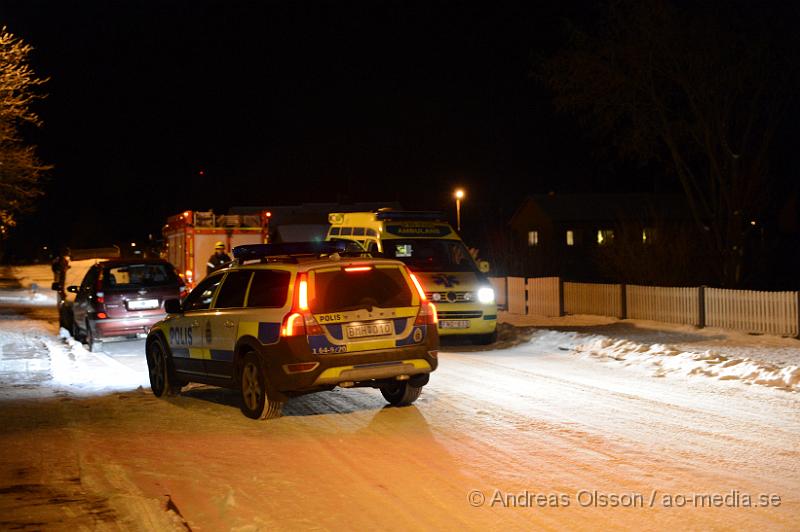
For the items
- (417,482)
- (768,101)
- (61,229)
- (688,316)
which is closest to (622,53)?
(768,101)

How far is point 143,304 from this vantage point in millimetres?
17500

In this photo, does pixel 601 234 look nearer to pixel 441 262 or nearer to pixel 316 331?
pixel 441 262

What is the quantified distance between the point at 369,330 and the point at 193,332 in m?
2.61

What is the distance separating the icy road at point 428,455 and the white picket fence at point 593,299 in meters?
8.76

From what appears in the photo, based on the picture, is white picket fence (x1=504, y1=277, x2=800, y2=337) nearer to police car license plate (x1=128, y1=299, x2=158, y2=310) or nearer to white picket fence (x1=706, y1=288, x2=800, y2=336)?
white picket fence (x1=706, y1=288, x2=800, y2=336)

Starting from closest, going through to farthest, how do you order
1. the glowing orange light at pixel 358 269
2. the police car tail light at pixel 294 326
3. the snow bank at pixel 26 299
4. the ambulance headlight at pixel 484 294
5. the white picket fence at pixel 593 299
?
1. the police car tail light at pixel 294 326
2. the glowing orange light at pixel 358 269
3. the ambulance headlight at pixel 484 294
4. the white picket fence at pixel 593 299
5. the snow bank at pixel 26 299

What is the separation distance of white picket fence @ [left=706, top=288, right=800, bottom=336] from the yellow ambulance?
186 inches

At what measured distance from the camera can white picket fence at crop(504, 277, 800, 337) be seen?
56.7 feet

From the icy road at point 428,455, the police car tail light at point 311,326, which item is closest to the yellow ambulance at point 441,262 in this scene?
the icy road at point 428,455

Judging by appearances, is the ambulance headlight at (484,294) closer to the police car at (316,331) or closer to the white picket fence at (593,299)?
the white picket fence at (593,299)

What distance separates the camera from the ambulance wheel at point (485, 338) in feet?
57.0

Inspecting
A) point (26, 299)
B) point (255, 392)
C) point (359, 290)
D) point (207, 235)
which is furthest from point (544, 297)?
point (26, 299)

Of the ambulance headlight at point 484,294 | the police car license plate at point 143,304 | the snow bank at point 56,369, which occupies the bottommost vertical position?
the snow bank at point 56,369

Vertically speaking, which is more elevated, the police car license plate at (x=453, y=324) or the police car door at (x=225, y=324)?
the police car door at (x=225, y=324)
